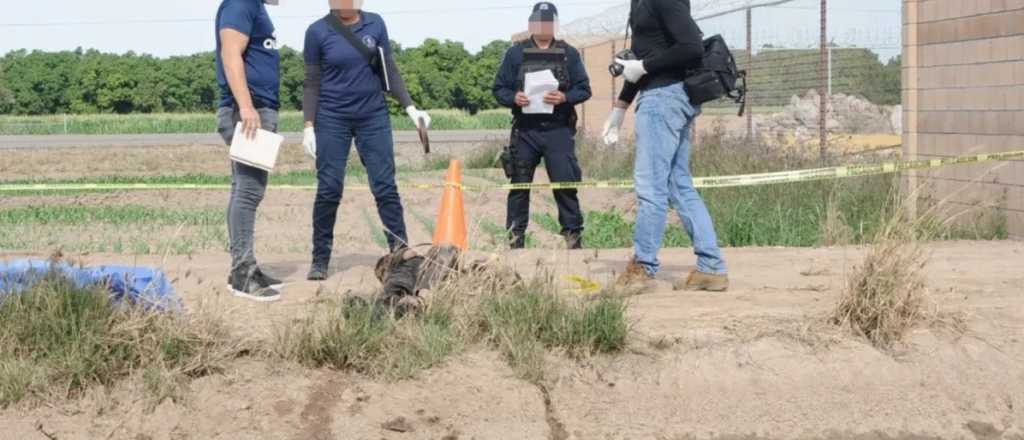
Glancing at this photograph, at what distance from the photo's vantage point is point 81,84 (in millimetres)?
64375

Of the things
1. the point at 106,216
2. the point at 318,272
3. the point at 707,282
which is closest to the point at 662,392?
the point at 707,282

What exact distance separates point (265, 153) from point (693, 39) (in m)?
2.23

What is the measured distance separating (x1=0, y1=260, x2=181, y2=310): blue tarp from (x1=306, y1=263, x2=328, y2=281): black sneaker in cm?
227

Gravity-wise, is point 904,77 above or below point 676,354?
above

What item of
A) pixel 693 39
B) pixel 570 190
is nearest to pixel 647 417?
pixel 693 39

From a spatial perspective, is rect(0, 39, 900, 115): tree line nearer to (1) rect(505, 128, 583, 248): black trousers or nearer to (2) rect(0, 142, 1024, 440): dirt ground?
(1) rect(505, 128, 583, 248): black trousers

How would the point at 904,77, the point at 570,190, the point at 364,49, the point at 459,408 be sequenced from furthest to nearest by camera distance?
the point at 904,77 < the point at 570,190 < the point at 364,49 < the point at 459,408

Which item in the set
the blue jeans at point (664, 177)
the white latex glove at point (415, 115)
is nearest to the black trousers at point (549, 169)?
the white latex glove at point (415, 115)

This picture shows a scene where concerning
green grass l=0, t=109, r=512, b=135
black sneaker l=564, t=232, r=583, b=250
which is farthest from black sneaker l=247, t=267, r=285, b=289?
green grass l=0, t=109, r=512, b=135

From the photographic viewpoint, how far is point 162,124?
5050 centimetres

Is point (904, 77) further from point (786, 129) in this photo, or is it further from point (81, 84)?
point (81, 84)

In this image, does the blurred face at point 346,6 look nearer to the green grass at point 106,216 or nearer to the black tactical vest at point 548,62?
the black tactical vest at point 548,62

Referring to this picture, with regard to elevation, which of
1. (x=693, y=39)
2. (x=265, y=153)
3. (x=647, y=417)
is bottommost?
(x=647, y=417)

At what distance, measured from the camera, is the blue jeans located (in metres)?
7.60
